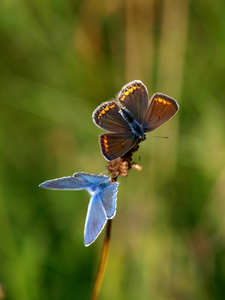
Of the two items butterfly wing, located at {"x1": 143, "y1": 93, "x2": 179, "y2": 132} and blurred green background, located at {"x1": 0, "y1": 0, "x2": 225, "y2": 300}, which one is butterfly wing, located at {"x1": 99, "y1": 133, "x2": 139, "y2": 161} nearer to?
butterfly wing, located at {"x1": 143, "y1": 93, "x2": 179, "y2": 132}

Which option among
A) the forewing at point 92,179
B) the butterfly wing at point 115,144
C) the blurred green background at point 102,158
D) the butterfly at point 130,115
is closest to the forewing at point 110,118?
the butterfly at point 130,115

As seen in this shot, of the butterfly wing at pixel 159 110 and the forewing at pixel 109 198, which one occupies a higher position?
the butterfly wing at pixel 159 110

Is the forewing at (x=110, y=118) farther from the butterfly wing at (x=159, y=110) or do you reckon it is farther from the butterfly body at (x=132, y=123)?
the butterfly wing at (x=159, y=110)

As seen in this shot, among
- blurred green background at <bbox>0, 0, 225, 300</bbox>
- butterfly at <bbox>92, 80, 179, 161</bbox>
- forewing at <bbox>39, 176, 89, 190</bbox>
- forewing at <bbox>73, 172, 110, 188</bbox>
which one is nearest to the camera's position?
forewing at <bbox>39, 176, 89, 190</bbox>

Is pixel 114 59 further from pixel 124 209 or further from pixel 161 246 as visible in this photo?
pixel 161 246

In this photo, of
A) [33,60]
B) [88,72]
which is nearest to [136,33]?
[88,72]

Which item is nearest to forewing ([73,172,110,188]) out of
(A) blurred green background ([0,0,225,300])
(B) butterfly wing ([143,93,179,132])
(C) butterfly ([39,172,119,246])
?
(C) butterfly ([39,172,119,246])
